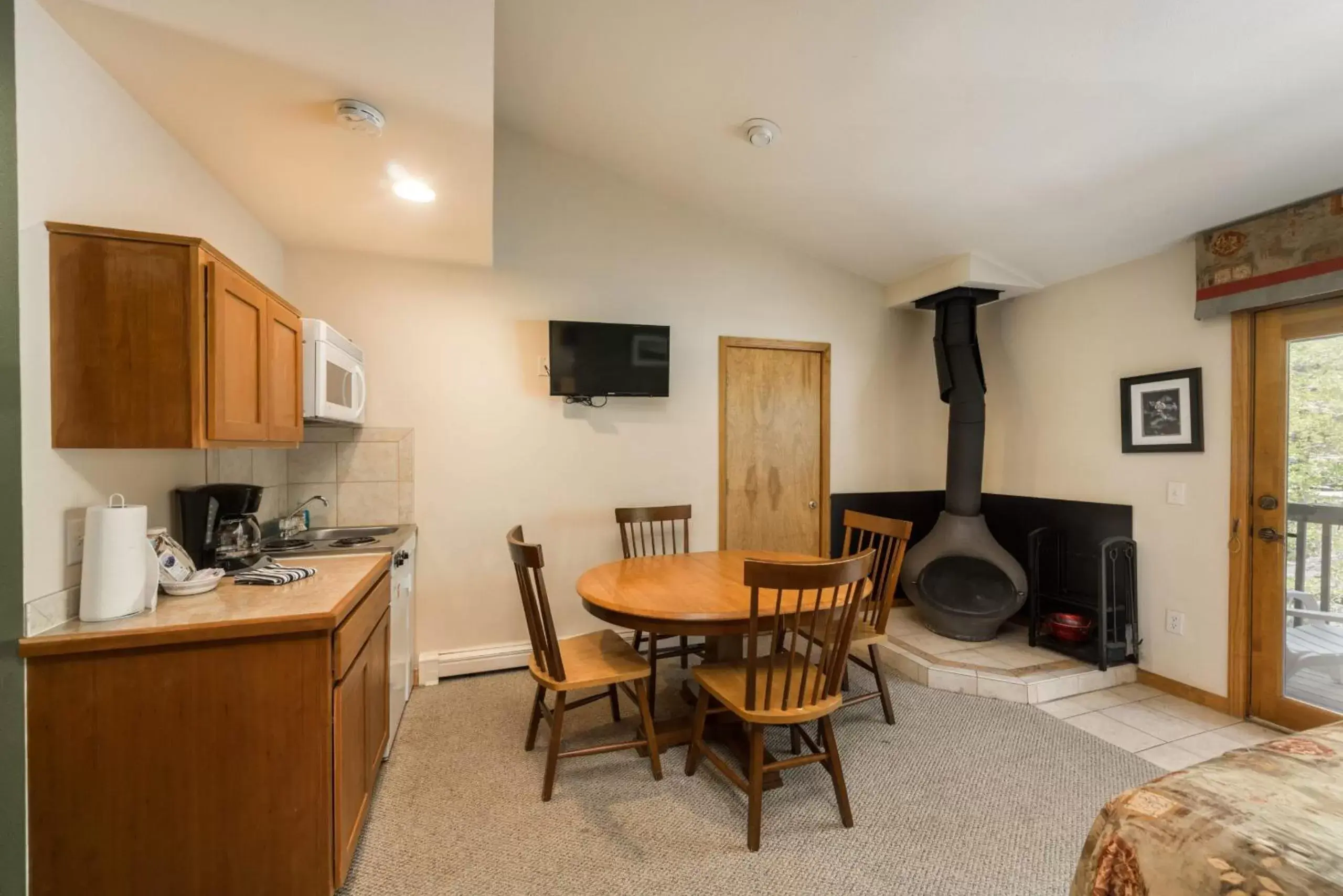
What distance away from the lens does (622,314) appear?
3.42 metres

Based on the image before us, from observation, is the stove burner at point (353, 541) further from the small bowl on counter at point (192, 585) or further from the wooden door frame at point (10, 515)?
the wooden door frame at point (10, 515)

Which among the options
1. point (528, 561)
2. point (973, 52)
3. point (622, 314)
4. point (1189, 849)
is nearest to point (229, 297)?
point (528, 561)

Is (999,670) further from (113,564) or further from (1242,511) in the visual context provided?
(113,564)

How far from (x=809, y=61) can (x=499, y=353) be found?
2149 millimetres

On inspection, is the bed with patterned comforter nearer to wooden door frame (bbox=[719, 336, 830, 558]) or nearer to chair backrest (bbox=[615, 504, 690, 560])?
chair backrest (bbox=[615, 504, 690, 560])

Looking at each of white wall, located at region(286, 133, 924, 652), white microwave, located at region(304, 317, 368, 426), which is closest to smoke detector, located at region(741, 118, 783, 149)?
white wall, located at region(286, 133, 924, 652)

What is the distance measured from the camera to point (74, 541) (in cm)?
141

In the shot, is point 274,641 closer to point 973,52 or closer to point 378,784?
point 378,784

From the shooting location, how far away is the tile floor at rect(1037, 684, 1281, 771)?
232 cm

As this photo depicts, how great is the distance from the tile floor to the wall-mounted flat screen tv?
282 cm

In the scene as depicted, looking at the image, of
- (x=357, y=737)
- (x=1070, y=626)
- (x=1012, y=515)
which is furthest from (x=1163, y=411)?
(x=357, y=737)

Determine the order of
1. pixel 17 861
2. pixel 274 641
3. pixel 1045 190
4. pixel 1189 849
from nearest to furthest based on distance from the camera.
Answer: pixel 1189 849, pixel 17 861, pixel 274 641, pixel 1045 190

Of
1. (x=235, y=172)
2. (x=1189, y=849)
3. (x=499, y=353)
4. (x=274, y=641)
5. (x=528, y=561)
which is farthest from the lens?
(x=499, y=353)

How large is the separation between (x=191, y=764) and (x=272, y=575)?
573 mm
